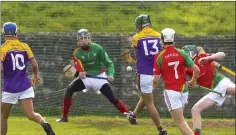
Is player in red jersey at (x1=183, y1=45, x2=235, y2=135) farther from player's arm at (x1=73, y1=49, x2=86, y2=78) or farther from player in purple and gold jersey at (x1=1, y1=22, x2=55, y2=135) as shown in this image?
player's arm at (x1=73, y1=49, x2=86, y2=78)

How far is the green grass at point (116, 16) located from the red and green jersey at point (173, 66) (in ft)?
24.8

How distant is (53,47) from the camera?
16.1 metres

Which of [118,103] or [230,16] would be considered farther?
[230,16]

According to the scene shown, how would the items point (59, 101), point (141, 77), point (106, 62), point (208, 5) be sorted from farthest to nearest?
point (208, 5), point (59, 101), point (106, 62), point (141, 77)

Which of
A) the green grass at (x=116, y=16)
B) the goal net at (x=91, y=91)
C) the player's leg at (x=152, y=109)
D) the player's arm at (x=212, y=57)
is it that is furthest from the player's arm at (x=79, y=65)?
the green grass at (x=116, y=16)

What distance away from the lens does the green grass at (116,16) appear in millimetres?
17078

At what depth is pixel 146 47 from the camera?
38.1 feet

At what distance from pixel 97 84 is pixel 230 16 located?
6.48 metres

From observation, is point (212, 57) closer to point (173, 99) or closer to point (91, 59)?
point (173, 99)

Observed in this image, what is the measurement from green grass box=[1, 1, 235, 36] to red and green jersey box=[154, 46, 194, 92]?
756cm

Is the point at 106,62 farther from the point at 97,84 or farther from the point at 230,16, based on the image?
the point at 230,16

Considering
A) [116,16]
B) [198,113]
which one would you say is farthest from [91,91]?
[198,113]

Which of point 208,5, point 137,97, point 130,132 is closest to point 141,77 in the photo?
point 130,132

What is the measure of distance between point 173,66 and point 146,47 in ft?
6.79
